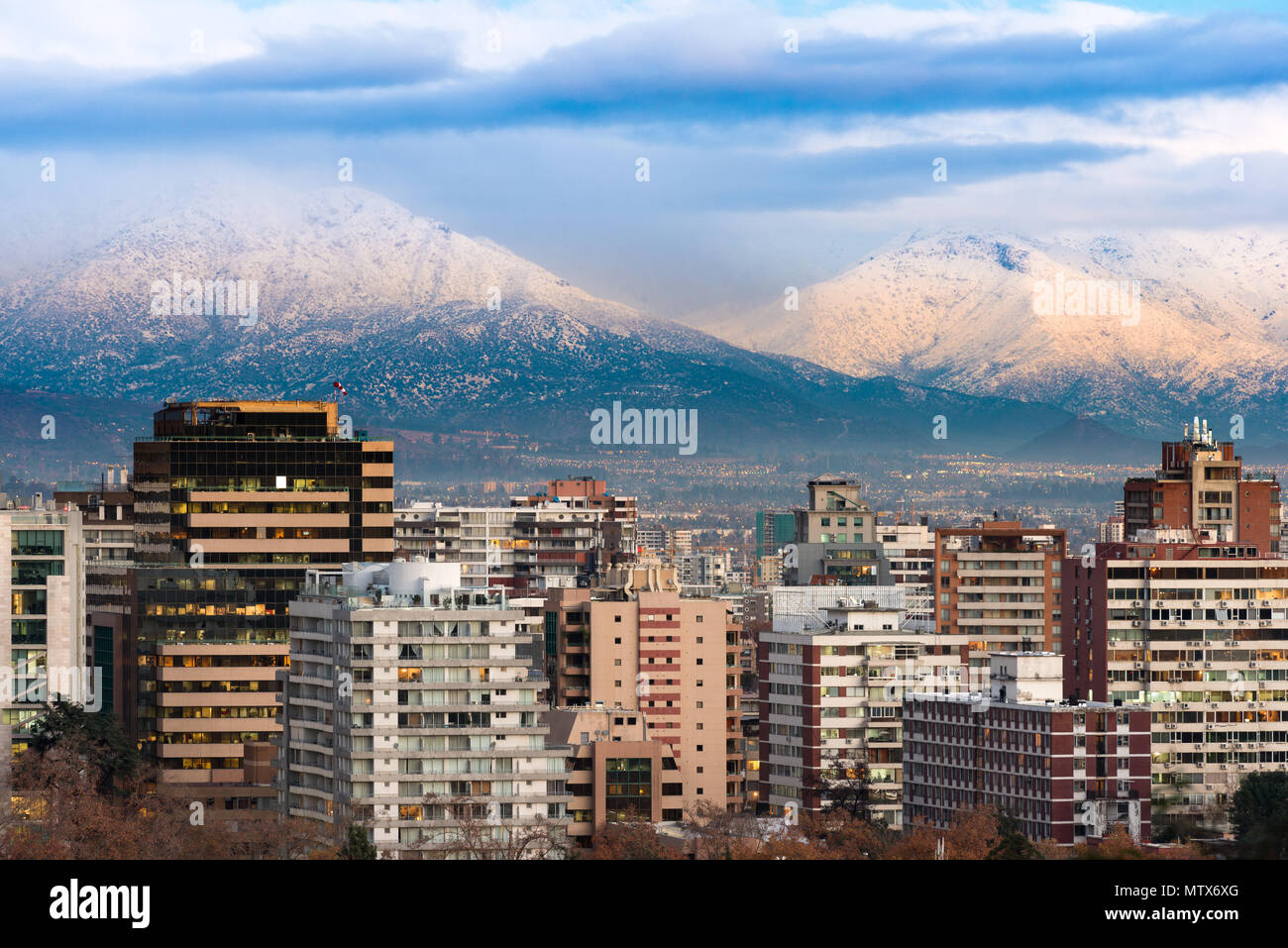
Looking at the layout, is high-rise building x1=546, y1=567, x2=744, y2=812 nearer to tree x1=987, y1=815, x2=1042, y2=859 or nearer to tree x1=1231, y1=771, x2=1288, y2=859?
tree x1=1231, y1=771, x2=1288, y2=859

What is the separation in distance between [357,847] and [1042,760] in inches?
1844

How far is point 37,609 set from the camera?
138 m

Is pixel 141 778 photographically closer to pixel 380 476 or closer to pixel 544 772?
pixel 544 772

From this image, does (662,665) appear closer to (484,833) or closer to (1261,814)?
(1261,814)

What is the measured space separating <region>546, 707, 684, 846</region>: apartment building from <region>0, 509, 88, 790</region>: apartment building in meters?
31.8

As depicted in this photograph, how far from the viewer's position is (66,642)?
465 feet

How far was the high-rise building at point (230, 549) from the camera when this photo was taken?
513ft

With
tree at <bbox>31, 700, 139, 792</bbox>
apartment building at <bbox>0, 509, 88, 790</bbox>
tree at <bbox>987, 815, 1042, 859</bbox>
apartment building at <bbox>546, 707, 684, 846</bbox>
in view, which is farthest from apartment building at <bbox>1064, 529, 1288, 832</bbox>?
apartment building at <bbox>0, 509, 88, 790</bbox>

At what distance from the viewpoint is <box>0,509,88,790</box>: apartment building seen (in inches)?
5281

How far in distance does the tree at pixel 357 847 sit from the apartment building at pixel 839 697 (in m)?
52.2

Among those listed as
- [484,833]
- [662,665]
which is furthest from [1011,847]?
[662,665]
